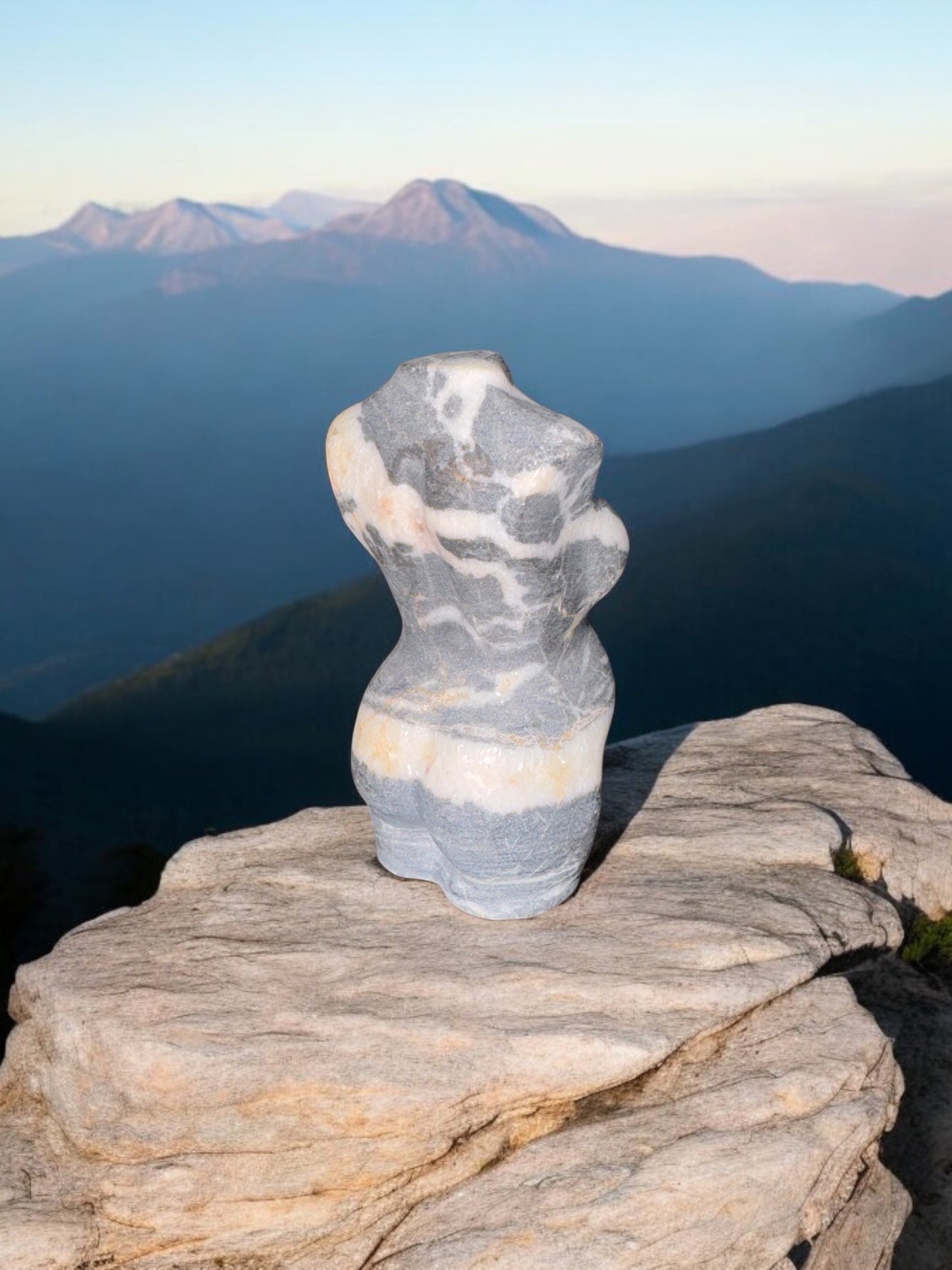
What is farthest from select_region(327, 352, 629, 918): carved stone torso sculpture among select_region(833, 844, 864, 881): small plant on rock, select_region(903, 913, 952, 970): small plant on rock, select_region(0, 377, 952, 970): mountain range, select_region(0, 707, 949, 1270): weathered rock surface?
select_region(0, 377, 952, 970): mountain range

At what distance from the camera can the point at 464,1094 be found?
21.9 ft

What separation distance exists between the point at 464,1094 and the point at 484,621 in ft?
9.07

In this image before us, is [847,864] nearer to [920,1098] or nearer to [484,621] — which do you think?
[920,1098]

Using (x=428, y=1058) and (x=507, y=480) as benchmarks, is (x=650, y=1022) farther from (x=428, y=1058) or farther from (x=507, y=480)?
(x=507, y=480)

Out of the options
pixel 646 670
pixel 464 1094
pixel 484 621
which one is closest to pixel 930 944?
pixel 464 1094

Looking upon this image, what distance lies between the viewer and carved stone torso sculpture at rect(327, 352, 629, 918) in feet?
22.7

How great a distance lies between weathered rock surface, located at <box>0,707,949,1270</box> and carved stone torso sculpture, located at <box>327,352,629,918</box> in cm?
67

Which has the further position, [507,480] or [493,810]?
[493,810]

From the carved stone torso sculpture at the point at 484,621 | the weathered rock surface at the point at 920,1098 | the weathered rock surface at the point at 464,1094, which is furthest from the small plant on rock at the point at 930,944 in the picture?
the carved stone torso sculpture at the point at 484,621

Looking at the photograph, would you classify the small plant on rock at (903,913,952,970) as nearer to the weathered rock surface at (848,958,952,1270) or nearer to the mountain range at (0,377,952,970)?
the weathered rock surface at (848,958,952,1270)

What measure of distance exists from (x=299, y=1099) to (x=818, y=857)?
4102 millimetres

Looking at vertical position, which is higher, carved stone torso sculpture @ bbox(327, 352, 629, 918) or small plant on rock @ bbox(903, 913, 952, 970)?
carved stone torso sculpture @ bbox(327, 352, 629, 918)

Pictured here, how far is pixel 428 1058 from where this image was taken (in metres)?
6.83

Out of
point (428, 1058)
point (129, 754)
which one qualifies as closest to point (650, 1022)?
point (428, 1058)
